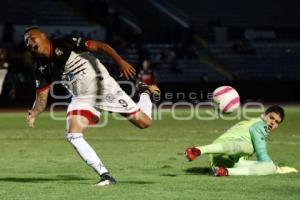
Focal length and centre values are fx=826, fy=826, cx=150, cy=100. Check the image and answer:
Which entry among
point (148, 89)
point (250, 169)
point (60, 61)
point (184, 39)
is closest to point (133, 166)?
point (148, 89)

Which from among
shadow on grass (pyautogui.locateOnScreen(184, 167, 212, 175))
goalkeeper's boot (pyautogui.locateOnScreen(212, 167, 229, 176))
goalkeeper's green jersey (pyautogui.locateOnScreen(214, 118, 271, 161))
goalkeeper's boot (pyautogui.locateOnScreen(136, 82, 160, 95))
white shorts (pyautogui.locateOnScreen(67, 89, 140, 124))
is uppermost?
goalkeeper's boot (pyautogui.locateOnScreen(136, 82, 160, 95))

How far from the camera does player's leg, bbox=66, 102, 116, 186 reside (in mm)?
8844

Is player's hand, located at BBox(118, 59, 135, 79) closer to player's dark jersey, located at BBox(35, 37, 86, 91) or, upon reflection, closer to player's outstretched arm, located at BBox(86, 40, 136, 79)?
player's outstretched arm, located at BBox(86, 40, 136, 79)

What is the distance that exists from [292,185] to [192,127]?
35.4 feet

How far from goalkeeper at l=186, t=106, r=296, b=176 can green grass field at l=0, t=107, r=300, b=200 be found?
21cm

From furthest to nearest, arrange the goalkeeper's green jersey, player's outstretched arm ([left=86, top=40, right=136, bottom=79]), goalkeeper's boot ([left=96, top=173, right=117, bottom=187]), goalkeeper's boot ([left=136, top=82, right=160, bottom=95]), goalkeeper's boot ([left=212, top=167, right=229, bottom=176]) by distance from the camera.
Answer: goalkeeper's boot ([left=136, top=82, right=160, bottom=95]), the goalkeeper's green jersey, goalkeeper's boot ([left=212, top=167, right=229, bottom=176]), goalkeeper's boot ([left=96, top=173, right=117, bottom=187]), player's outstretched arm ([left=86, top=40, right=136, bottom=79])

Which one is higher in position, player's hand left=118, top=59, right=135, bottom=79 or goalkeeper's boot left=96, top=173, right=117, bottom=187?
player's hand left=118, top=59, right=135, bottom=79

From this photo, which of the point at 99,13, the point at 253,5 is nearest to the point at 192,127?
the point at 99,13

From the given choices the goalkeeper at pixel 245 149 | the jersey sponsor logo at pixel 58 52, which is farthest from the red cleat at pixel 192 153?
the jersey sponsor logo at pixel 58 52

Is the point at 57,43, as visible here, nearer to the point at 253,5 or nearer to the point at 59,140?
the point at 59,140

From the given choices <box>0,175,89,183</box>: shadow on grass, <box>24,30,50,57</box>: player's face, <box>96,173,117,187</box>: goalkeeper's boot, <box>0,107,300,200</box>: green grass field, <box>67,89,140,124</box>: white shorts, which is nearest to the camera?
<box>0,107,300,200</box>: green grass field

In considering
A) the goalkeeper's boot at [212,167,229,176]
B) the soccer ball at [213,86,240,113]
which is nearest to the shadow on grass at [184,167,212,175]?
the goalkeeper's boot at [212,167,229,176]

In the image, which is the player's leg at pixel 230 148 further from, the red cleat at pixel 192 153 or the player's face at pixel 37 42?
the player's face at pixel 37 42

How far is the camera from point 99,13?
34875 millimetres
